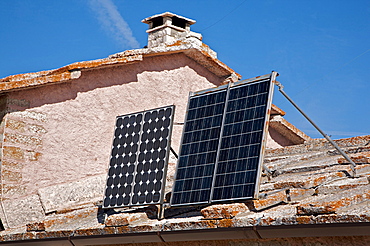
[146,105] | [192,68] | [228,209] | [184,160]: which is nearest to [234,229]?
[228,209]

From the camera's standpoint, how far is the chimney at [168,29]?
14547 mm

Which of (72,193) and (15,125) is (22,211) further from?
A: (15,125)

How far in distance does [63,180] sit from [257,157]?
5555 millimetres

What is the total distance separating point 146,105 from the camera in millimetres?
13781

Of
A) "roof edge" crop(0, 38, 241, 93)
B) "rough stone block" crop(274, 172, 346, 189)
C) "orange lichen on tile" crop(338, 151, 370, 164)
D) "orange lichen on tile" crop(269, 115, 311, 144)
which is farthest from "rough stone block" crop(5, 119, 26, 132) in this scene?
"orange lichen on tile" crop(269, 115, 311, 144)

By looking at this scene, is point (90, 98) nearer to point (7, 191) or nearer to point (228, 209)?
point (7, 191)

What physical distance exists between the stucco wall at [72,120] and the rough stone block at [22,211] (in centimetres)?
14

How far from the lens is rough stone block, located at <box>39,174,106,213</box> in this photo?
1204 centimetres

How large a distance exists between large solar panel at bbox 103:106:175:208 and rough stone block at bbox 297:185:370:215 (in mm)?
2543

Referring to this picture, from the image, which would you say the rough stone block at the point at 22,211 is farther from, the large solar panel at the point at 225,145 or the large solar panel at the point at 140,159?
the large solar panel at the point at 225,145

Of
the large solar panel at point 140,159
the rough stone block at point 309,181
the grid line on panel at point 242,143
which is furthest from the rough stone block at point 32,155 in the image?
the rough stone block at point 309,181

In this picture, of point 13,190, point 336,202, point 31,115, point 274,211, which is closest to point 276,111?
point 31,115

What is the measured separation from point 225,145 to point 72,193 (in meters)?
4.88

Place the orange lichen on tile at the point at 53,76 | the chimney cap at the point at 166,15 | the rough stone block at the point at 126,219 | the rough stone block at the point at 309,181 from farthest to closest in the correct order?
the chimney cap at the point at 166,15
the orange lichen on tile at the point at 53,76
the rough stone block at the point at 126,219
the rough stone block at the point at 309,181
